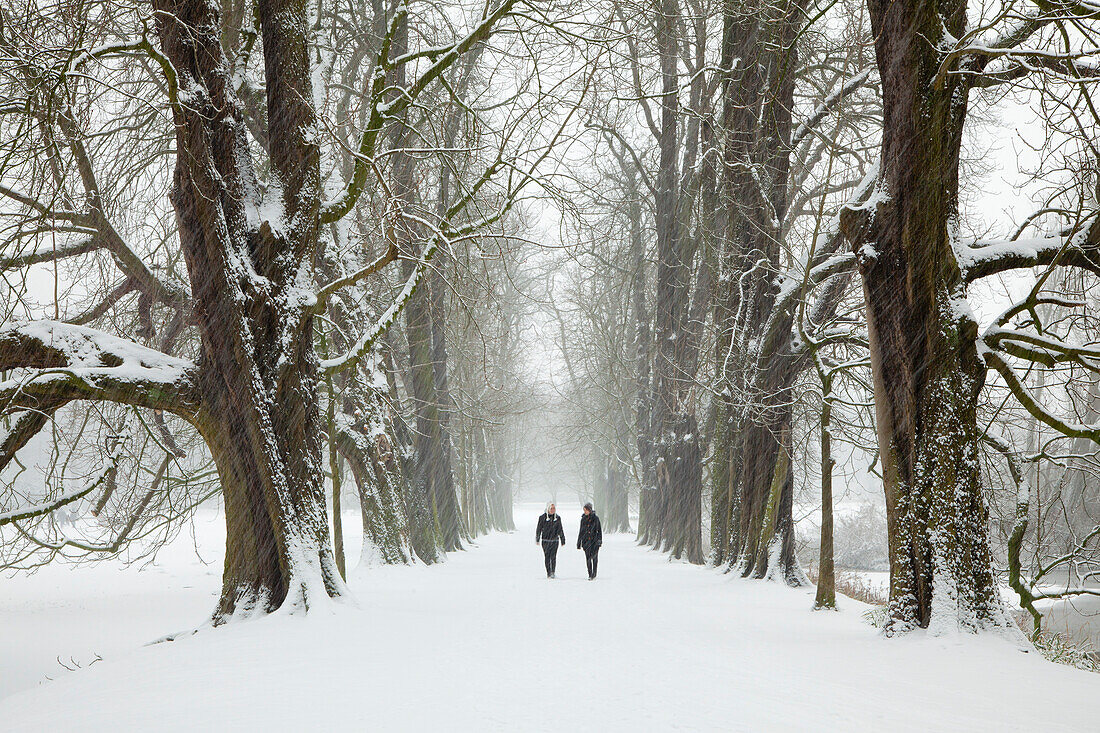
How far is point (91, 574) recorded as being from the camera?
2014 cm

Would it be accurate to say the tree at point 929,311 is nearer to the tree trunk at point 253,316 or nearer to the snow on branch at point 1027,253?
the snow on branch at point 1027,253

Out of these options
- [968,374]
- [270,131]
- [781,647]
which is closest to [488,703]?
[781,647]

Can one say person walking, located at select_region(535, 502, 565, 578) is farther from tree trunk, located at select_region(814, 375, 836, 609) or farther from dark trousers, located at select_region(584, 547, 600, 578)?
tree trunk, located at select_region(814, 375, 836, 609)

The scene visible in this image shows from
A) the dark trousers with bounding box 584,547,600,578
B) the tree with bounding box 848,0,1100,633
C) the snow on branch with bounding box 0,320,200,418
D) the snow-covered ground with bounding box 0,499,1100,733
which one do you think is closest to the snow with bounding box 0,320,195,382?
the snow on branch with bounding box 0,320,200,418

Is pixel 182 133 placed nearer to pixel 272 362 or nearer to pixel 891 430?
pixel 272 362

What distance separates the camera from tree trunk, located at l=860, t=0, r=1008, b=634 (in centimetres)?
662

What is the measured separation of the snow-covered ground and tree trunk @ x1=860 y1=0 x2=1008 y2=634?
69cm

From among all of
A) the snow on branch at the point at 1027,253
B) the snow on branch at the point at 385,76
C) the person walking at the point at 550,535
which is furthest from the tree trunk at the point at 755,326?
the snow on branch at the point at 385,76

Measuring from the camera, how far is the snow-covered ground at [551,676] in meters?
4.32

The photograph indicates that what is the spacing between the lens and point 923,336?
22.8ft

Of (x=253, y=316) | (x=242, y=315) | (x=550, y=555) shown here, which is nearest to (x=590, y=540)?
(x=550, y=555)

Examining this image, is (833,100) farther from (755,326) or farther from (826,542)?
(826,542)

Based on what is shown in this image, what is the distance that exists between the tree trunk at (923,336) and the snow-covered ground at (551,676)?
0.69 meters

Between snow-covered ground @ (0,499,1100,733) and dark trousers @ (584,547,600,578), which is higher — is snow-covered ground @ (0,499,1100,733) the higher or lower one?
the higher one
